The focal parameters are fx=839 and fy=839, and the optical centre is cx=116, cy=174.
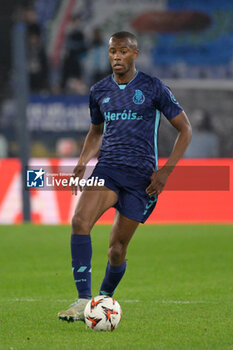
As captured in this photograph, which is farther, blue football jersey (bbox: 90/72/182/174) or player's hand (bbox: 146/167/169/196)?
blue football jersey (bbox: 90/72/182/174)

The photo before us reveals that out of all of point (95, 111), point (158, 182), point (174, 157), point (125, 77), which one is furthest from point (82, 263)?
point (125, 77)

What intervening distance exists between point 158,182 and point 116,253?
590mm

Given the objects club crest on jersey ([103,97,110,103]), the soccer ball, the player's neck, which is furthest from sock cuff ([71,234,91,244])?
the player's neck

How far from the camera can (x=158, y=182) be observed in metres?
5.64

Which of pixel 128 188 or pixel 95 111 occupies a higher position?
pixel 95 111

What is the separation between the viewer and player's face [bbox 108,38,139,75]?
5719mm

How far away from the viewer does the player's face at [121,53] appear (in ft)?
18.8

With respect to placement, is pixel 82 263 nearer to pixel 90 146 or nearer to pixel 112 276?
pixel 112 276

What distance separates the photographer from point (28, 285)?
26.2ft

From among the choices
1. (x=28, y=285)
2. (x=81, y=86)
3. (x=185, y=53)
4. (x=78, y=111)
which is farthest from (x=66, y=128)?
(x=28, y=285)

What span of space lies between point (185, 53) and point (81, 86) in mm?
3625

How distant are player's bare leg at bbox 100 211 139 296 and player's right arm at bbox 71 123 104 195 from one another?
429 mm

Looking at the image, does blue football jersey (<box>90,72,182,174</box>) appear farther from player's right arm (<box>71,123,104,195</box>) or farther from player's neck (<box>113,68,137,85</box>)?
player's right arm (<box>71,123,104,195</box>)

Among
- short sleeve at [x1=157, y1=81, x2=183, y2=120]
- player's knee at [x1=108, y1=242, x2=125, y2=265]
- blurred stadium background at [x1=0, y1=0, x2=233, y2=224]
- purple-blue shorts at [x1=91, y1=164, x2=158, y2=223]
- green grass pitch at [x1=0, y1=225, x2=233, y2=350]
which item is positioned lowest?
blurred stadium background at [x1=0, y1=0, x2=233, y2=224]
